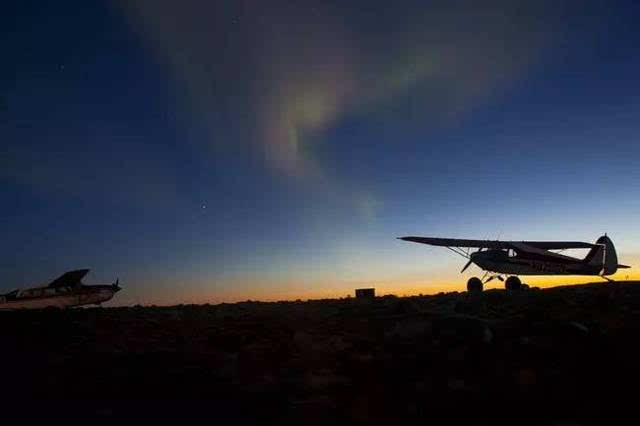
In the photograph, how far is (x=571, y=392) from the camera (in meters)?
4.98

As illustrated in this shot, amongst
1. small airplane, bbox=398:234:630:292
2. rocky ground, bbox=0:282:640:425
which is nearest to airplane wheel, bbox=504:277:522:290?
small airplane, bbox=398:234:630:292

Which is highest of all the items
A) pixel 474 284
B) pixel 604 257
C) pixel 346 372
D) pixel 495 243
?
pixel 495 243

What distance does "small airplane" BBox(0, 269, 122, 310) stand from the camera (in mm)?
28547

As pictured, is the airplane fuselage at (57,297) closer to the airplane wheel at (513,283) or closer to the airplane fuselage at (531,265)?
the airplane fuselage at (531,265)

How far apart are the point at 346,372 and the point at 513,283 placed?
21766mm

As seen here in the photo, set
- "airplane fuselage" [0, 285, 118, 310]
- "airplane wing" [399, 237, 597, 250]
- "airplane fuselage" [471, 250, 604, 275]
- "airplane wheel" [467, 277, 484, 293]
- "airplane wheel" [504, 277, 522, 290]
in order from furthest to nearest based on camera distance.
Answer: "airplane fuselage" [0, 285, 118, 310] → "airplane wing" [399, 237, 597, 250] → "airplane fuselage" [471, 250, 604, 275] → "airplane wheel" [504, 277, 522, 290] → "airplane wheel" [467, 277, 484, 293]

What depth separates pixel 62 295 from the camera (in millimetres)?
30562

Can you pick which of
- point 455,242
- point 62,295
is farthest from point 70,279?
point 455,242

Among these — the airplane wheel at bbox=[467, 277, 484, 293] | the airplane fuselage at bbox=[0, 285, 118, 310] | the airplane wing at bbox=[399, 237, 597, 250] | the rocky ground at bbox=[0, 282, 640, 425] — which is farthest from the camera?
the airplane fuselage at bbox=[0, 285, 118, 310]

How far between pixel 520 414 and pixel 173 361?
5.40 m

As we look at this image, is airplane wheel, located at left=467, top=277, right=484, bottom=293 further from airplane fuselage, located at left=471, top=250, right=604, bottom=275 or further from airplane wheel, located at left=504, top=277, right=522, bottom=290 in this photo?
airplane fuselage, located at left=471, top=250, right=604, bottom=275

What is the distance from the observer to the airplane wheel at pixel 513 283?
81.1ft

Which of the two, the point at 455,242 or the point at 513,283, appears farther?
the point at 455,242

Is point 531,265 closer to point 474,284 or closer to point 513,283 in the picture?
point 513,283
